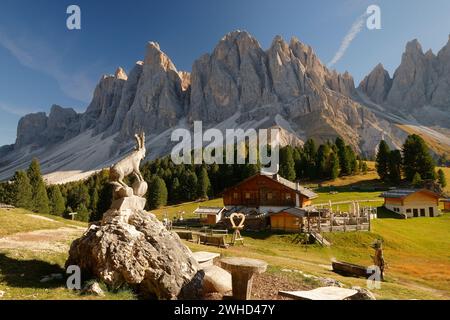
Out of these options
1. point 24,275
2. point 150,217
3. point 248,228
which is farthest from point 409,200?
point 24,275

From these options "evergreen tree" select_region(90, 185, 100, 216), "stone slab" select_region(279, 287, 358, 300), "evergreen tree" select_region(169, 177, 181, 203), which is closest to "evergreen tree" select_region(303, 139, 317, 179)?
"evergreen tree" select_region(169, 177, 181, 203)

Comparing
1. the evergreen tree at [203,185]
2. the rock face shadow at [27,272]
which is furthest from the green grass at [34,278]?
the evergreen tree at [203,185]

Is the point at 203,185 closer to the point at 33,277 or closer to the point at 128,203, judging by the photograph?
the point at 128,203

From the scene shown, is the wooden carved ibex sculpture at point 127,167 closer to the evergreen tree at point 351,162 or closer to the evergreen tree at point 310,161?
the evergreen tree at point 310,161

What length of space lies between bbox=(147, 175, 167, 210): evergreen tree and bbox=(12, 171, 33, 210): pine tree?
30175 millimetres

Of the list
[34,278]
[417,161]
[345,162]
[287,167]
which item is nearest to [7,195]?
[34,278]

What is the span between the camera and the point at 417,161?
9062 cm

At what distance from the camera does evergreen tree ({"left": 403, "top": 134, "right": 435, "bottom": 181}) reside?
89.6 metres

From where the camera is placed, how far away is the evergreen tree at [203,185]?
9706 cm

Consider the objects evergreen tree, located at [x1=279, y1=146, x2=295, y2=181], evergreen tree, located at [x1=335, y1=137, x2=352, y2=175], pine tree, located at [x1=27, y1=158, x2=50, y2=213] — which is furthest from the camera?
evergreen tree, located at [x1=335, y1=137, x2=352, y2=175]

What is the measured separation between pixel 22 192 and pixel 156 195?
3326cm

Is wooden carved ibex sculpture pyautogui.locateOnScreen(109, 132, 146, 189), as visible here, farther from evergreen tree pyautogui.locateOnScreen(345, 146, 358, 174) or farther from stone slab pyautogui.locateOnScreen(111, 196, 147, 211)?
evergreen tree pyautogui.locateOnScreen(345, 146, 358, 174)

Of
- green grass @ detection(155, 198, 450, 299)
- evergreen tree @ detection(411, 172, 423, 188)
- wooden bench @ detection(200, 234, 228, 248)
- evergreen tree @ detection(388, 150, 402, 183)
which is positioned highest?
evergreen tree @ detection(388, 150, 402, 183)
